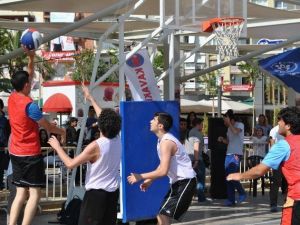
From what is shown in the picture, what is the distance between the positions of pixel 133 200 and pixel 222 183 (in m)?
5.23

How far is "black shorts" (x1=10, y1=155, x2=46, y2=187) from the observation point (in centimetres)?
905

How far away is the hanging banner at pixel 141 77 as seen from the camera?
41.7 feet

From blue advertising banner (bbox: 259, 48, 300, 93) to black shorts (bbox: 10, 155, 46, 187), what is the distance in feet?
31.7

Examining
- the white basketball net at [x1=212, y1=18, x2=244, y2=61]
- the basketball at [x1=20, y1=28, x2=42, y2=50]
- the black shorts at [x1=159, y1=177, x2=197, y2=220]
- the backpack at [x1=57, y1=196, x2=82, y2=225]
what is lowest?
the backpack at [x1=57, y1=196, x2=82, y2=225]

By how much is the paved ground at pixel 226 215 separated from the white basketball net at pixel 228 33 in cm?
293

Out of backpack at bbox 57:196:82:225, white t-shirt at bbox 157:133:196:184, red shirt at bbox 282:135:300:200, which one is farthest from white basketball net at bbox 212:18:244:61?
red shirt at bbox 282:135:300:200

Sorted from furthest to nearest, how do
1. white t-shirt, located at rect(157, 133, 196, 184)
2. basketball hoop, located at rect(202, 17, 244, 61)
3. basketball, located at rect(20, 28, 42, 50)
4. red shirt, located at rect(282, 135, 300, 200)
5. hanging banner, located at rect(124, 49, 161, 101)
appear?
basketball hoop, located at rect(202, 17, 244, 61)
hanging banner, located at rect(124, 49, 161, 101)
basketball, located at rect(20, 28, 42, 50)
white t-shirt, located at rect(157, 133, 196, 184)
red shirt, located at rect(282, 135, 300, 200)

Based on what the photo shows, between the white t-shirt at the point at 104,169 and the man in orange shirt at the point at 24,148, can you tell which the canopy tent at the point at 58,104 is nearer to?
the man in orange shirt at the point at 24,148

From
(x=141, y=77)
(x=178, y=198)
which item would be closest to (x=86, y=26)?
(x=141, y=77)

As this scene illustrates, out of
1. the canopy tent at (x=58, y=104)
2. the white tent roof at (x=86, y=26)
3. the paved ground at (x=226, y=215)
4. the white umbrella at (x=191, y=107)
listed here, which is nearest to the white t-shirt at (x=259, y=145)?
the paved ground at (x=226, y=215)

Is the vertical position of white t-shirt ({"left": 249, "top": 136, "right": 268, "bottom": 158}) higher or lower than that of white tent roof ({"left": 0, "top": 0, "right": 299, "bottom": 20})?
lower

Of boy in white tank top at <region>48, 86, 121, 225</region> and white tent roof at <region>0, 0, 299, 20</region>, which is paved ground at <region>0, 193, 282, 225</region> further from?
boy in white tank top at <region>48, 86, 121, 225</region>

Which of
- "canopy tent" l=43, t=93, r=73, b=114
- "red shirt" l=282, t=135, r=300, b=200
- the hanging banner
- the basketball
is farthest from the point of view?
"canopy tent" l=43, t=93, r=73, b=114

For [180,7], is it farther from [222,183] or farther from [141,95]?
[222,183]
